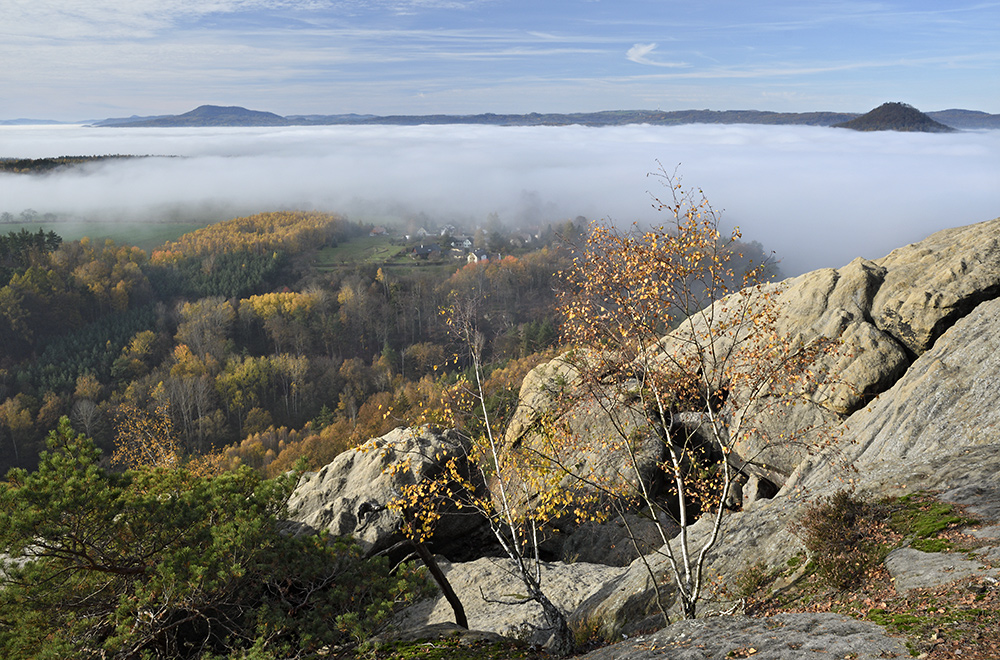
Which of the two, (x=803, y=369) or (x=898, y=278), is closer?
(x=803, y=369)

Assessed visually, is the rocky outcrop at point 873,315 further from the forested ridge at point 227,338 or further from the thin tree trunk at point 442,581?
the forested ridge at point 227,338

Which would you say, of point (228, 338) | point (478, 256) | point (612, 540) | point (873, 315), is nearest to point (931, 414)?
point (873, 315)

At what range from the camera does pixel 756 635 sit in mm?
8352

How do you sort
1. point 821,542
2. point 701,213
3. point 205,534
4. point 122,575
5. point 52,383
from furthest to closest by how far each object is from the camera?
point 52,383 → point 205,534 → point 122,575 → point 701,213 → point 821,542

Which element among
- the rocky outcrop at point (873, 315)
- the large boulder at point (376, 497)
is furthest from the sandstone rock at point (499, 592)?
the rocky outcrop at point (873, 315)

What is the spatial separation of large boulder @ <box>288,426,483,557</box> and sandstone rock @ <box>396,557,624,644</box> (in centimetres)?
201

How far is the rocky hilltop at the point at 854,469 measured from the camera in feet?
28.2

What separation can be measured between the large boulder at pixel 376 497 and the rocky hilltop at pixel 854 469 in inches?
3.1

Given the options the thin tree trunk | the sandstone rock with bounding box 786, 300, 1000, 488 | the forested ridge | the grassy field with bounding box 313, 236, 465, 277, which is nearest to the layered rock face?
the sandstone rock with bounding box 786, 300, 1000, 488

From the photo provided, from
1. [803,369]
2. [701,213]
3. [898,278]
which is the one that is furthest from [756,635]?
[898,278]

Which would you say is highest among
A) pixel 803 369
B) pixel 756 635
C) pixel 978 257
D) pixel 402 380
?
pixel 978 257

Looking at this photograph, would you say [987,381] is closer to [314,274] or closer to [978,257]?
[978,257]

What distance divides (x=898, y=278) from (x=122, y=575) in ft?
75.9

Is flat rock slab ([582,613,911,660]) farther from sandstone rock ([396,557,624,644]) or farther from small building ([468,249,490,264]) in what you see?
small building ([468,249,490,264])
